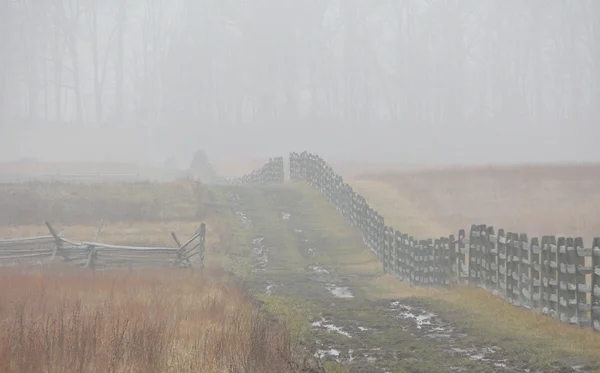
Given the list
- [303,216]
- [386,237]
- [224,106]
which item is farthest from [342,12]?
[386,237]

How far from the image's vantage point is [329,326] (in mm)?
15211

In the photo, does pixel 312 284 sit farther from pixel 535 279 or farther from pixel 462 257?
pixel 535 279

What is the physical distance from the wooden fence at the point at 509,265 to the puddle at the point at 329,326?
13.0ft

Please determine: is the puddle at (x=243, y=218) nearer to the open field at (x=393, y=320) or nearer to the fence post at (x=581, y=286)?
the open field at (x=393, y=320)

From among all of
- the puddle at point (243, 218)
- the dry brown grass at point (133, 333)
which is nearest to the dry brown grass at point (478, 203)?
the puddle at point (243, 218)

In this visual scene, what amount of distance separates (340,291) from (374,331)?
281 inches

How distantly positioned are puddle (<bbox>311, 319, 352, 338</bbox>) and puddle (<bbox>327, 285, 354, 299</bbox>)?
4.78 metres

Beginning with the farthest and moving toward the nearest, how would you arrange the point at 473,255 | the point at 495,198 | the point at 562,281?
the point at 495,198 < the point at 473,255 < the point at 562,281

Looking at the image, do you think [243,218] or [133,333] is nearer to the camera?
[133,333]

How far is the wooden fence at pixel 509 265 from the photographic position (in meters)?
13.7

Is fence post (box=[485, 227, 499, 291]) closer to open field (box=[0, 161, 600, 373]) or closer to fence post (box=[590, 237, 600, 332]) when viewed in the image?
open field (box=[0, 161, 600, 373])

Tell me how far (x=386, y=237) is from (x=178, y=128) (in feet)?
223

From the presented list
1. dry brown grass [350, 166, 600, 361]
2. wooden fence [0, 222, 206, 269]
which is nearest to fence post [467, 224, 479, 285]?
dry brown grass [350, 166, 600, 361]

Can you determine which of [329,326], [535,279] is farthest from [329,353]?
[535,279]
